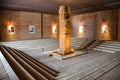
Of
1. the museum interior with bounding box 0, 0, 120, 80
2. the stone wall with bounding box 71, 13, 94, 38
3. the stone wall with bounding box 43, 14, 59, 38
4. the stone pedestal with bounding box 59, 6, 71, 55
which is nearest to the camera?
the stone pedestal with bounding box 59, 6, 71, 55

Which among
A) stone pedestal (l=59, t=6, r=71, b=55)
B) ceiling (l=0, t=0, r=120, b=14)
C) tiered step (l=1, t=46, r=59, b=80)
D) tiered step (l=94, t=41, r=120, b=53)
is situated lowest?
tiered step (l=1, t=46, r=59, b=80)

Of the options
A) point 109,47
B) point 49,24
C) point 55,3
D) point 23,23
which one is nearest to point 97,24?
point 109,47

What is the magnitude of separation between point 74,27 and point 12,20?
10.7 meters

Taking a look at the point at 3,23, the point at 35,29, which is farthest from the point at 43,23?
the point at 3,23

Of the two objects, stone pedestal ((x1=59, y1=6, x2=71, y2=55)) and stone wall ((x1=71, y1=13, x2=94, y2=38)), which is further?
stone wall ((x1=71, y1=13, x2=94, y2=38))

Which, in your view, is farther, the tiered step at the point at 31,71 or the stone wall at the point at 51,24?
the stone wall at the point at 51,24

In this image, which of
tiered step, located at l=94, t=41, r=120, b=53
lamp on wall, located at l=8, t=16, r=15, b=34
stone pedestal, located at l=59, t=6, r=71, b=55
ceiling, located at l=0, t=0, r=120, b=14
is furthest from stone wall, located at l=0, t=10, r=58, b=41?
tiered step, located at l=94, t=41, r=120, b=53

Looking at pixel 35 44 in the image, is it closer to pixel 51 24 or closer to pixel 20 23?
pixel 20 23

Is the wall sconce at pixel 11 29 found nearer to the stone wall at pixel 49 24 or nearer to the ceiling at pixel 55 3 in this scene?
the ceiling at pixel 55 3

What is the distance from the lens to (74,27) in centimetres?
2012

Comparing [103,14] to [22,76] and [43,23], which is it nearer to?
[43,23]

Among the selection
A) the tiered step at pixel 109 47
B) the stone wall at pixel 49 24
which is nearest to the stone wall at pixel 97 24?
the tiered step at pixel 109 47

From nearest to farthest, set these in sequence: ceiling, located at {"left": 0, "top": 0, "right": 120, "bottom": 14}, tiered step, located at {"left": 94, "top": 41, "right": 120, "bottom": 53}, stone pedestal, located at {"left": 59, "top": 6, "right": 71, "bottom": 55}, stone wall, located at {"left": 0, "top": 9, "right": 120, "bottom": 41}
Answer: stone pedestal, located at {"left": 59, "top": 6, "right": 71, "bottom": 55} → ceiling, located at {"left": 0, "top": 0, "right": 120, "bottom": 14} → tiered step, located at {"left": 94, "top": 41, "right": 120, "bottom": 53} → stone wall, located at {"left": 0, "top": 9, "right": 120, "bottom": 41}

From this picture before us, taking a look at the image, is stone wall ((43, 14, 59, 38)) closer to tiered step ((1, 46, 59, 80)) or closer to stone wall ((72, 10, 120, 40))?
stone wall ((72, 10, 120, 40))
